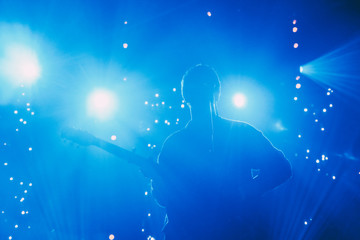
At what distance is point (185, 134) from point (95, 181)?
3697mm

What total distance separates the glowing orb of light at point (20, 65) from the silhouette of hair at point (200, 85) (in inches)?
152

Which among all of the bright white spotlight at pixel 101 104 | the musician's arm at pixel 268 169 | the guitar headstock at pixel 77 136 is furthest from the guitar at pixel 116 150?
the bright white spotlight at pixel 101 104

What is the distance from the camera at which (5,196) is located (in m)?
4.95

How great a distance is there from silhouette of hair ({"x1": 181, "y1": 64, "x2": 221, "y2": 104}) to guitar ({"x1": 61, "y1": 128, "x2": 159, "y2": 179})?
2.00 ft

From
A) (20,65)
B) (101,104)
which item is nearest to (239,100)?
(101,104)

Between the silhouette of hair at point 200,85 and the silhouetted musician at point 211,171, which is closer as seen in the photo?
the silhouetted musician at point 211,171

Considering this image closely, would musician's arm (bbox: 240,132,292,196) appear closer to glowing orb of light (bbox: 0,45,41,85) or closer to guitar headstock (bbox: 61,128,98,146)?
guitar headstock (bbox: 61,128,98,146)

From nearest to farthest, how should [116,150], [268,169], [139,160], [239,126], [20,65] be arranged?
[268,169], [239,126], [139,160], [116,150], [20,65]

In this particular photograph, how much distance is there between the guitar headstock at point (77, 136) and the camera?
221 centimetres

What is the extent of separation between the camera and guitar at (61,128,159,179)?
2061 mm

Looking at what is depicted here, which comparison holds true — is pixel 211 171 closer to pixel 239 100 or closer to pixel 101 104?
pixel 239 100

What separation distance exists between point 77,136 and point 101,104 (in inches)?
109

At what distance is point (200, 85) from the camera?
1.93 metres

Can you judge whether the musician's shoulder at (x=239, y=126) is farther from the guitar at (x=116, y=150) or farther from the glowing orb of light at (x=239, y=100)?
the glowing orb of light at (x=239, y=100)
